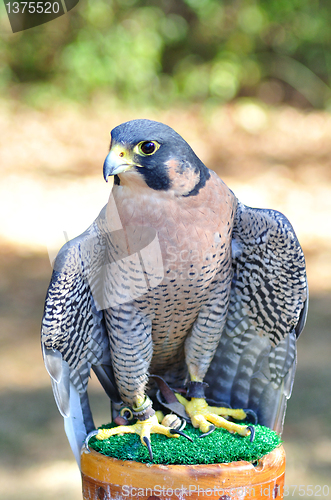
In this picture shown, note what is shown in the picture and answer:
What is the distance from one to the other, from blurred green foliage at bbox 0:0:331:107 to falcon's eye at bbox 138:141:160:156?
6.94 m

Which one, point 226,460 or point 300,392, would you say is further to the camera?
point 300,392

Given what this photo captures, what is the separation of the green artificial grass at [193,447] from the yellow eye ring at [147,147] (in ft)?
3.35

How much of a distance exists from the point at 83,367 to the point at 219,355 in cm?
57

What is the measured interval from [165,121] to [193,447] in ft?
22.0

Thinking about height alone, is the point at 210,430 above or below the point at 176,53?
below

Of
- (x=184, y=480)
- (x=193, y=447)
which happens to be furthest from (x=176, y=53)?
Answer: (x=184, y=480)

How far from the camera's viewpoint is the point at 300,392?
4.29m

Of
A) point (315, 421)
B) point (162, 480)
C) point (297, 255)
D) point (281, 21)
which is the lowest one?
point (315, 421)

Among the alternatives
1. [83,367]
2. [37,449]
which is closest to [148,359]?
[83,367]

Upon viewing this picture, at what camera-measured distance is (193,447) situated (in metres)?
1.86

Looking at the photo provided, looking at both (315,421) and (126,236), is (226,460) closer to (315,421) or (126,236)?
(126,236)

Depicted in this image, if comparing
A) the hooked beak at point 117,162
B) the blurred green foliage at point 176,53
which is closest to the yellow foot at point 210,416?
the hooked beak at point 117,162

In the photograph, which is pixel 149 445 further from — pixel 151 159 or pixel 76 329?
pixel 151 159

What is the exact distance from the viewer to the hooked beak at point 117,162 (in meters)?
1.57
